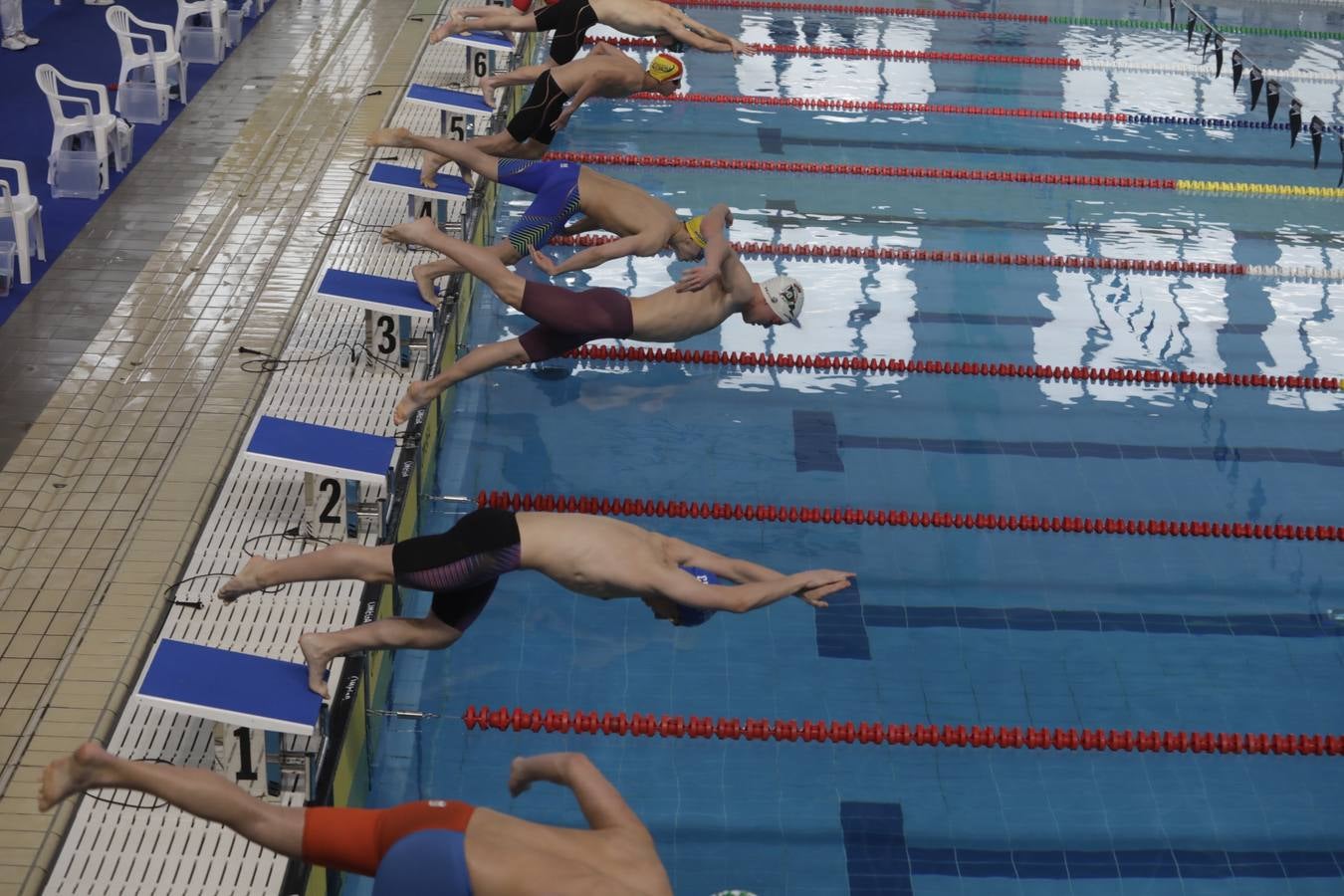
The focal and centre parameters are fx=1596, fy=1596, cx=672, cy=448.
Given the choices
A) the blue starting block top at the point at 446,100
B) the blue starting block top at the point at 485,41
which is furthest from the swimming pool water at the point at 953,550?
the blue starting block top at the point at 446,100

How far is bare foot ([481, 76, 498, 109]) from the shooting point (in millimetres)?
7930

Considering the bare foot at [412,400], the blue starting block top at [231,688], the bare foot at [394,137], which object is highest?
the bare foot at [394,137]

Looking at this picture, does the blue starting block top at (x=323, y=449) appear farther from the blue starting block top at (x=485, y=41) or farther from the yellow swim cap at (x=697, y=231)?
the blue starting block top at (x=485, y=41)

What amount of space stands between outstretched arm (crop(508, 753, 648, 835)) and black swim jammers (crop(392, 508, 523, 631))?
36.4 inches

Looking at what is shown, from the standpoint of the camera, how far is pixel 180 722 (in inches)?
180

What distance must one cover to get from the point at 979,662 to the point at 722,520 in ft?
4.13

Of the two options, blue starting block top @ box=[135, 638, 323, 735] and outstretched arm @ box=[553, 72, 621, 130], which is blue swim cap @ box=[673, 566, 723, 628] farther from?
outstretched arm @ box=[553, 72, 621, 130]

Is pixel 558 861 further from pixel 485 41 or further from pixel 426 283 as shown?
pixel 485 41

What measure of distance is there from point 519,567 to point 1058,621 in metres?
2.55

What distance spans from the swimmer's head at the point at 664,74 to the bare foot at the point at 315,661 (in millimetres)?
3547

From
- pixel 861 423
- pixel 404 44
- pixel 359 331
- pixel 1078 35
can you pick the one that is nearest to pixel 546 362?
pixel 359 331

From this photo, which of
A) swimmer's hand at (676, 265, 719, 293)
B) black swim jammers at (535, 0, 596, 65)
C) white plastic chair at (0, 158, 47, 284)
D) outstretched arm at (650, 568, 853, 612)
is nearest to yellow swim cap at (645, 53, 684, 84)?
black swim jammers at (535, 0, 596, 65)

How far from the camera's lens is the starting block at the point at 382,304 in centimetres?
642

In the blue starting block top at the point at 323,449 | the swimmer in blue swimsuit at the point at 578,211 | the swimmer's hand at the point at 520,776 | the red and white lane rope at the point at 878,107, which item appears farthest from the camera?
the red and white lane rope at the point at 878,107
